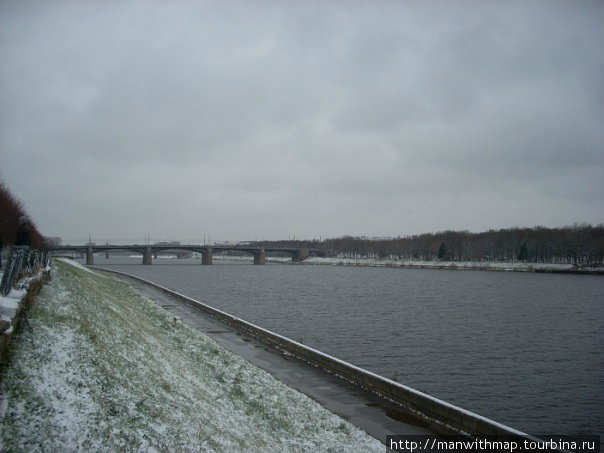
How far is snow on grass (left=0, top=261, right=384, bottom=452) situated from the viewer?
7.15m

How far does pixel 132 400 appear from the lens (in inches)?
348

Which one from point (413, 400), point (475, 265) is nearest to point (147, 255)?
point (475, 265)

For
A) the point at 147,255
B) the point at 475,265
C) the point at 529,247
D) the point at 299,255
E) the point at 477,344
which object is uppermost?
the point at 529,247

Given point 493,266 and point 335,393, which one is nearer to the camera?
point 335,393

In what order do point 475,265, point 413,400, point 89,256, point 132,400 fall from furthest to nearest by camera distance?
1. point 89,256
2. point 475,265
3. point 413,400
4. point 132,400

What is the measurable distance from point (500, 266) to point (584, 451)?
12042 cm

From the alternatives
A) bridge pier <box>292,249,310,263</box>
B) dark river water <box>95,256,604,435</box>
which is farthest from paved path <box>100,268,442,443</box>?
bridge pier <box>292,249,310,263</box>

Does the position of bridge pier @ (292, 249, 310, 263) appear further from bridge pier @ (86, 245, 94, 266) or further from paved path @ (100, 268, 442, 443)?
paved path @ (100, 268, 442, 443)

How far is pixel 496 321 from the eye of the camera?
115 ft

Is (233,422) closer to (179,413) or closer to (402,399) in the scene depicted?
(179,413)

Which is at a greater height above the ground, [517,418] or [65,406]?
[65,406]

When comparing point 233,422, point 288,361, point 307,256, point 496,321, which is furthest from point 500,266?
point 233,422

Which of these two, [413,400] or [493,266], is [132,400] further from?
[493,266]

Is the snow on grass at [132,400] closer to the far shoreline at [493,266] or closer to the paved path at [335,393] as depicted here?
the paved path at [335,393]
